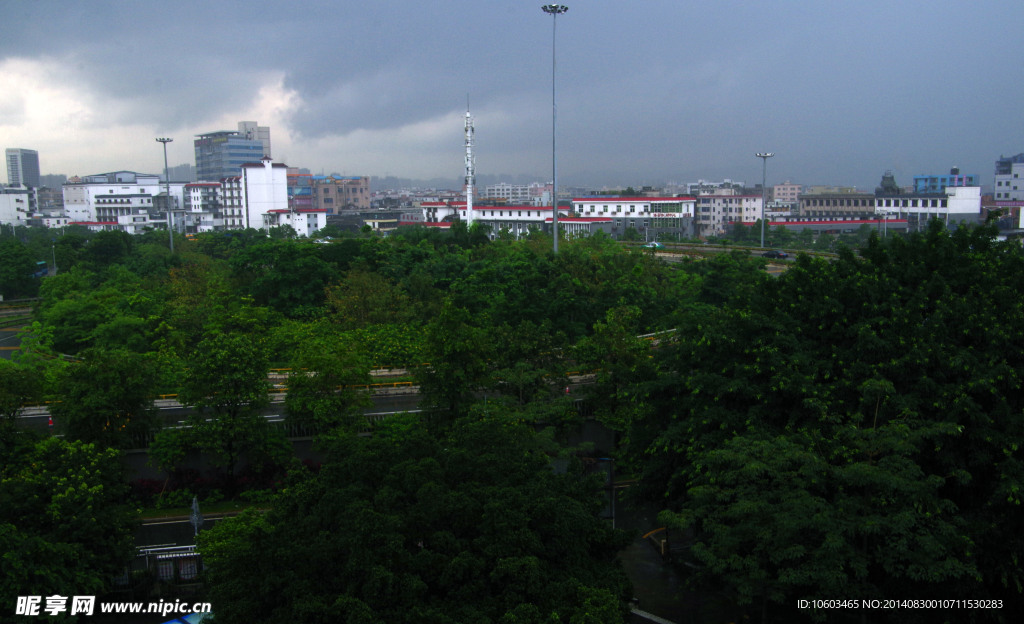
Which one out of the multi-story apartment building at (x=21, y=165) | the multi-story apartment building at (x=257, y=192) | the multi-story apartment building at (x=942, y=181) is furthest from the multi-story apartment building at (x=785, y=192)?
the multi-story apartment building at (x=21, y=165)

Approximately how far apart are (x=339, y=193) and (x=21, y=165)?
250 feet

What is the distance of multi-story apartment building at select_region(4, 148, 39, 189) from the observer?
126 meters

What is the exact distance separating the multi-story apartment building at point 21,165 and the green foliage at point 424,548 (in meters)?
143

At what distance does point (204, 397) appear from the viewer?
538 inches

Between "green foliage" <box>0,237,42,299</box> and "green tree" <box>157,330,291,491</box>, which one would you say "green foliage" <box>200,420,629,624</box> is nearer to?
"green tree" <box>157,330,291,491</box>

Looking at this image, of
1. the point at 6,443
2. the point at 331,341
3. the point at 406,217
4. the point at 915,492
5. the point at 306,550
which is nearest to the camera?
the point at 306,550

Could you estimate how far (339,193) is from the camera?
286 feet

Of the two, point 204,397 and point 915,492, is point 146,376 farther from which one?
point 915,492

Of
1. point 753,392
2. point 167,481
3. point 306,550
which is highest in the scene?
point 753,392

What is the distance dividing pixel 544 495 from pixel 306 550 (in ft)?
8.29

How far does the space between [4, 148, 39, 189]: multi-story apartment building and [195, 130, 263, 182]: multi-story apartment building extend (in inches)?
1746

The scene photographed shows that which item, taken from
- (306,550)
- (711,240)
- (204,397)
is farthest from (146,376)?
(711,240)

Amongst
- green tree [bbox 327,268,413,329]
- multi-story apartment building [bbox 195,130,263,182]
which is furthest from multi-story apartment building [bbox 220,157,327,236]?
green tree [bbox 327,268,413,329]

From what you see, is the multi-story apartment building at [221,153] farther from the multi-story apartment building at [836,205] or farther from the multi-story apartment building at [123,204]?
the multi-story apartment building at [836,205]
